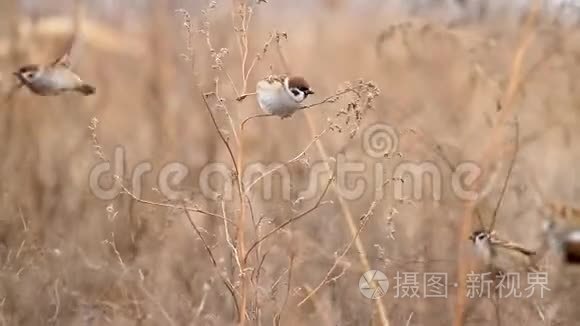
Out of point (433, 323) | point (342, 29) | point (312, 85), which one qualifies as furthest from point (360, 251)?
point (342, 29)

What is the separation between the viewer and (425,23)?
150cm

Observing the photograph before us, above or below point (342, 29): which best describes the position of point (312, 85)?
Answer: below

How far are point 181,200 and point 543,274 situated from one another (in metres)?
0.81

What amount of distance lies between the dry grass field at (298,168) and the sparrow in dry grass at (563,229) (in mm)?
24

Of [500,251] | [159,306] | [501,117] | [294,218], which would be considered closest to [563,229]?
[500,251]

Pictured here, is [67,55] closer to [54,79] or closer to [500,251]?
[54,79]

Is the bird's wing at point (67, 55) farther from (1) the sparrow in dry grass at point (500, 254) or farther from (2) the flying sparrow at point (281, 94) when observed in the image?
(1) the sparrow in dry grass at point (500, 254)

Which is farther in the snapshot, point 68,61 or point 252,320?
point 68,61

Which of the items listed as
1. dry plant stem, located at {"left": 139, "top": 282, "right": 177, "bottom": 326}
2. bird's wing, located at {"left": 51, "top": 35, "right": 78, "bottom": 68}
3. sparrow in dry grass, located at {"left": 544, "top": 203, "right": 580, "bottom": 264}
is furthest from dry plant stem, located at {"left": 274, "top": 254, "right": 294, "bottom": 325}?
bird's wing, located at {"left": 51, "top": 35, "right": 78, "bottom": 68}

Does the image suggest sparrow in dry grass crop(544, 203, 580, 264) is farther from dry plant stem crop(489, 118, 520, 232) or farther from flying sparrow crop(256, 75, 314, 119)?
flying sparrow crop(256, 75, 314, 119)

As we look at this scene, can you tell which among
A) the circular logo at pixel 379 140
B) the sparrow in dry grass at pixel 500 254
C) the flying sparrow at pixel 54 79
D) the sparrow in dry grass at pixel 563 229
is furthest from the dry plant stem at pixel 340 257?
the flying sparrow at pixel 54 79

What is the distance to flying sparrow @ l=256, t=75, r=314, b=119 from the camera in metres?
1.38

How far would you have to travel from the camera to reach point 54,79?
1521 mm

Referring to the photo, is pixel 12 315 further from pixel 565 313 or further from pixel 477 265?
pixel 565 313
